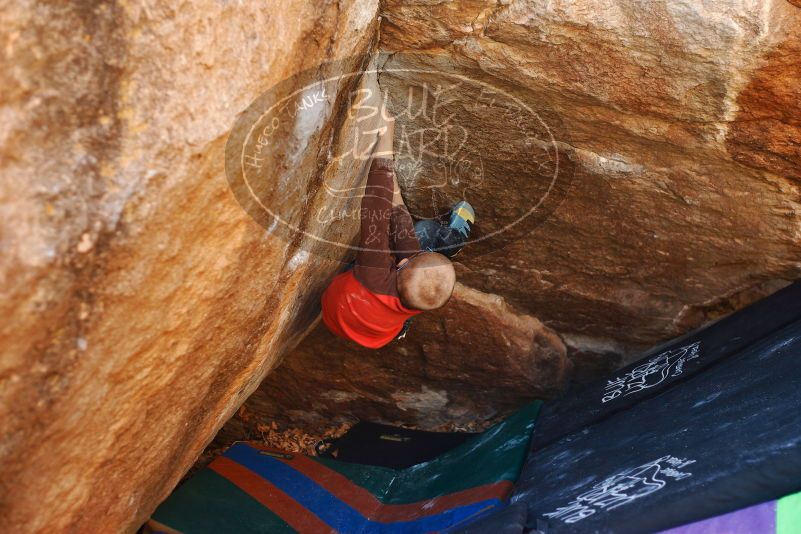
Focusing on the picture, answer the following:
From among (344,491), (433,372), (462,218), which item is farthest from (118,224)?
(433,372)

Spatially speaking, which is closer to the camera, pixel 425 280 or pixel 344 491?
pixel 425 280

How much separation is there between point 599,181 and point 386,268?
0.96 metres

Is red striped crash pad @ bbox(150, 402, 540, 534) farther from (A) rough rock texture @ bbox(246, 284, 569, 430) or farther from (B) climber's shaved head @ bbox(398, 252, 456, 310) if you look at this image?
(B) climber's shaved head @ bbox(398, 252, 456, 310)

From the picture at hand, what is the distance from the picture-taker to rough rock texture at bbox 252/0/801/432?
2.58 metres

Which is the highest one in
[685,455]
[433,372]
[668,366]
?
[685,455]

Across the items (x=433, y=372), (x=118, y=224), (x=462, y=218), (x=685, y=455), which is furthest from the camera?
(x=433, y=372)

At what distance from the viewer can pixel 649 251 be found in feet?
11.8

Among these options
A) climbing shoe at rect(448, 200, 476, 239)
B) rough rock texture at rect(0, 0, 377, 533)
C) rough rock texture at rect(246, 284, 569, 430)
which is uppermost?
rough rock texture at rect(0, 0, 377, 533)

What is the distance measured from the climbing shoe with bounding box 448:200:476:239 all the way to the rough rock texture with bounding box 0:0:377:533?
969 mm

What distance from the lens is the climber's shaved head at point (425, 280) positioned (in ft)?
10.3

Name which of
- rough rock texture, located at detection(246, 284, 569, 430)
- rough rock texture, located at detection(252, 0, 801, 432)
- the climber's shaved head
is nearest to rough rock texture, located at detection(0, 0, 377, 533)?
rough rock texture, located at detection(252, 0, 801, 432)

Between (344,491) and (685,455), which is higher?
(685,455)

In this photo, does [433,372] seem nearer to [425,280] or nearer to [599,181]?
[425,280]

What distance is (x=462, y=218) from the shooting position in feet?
11.3
